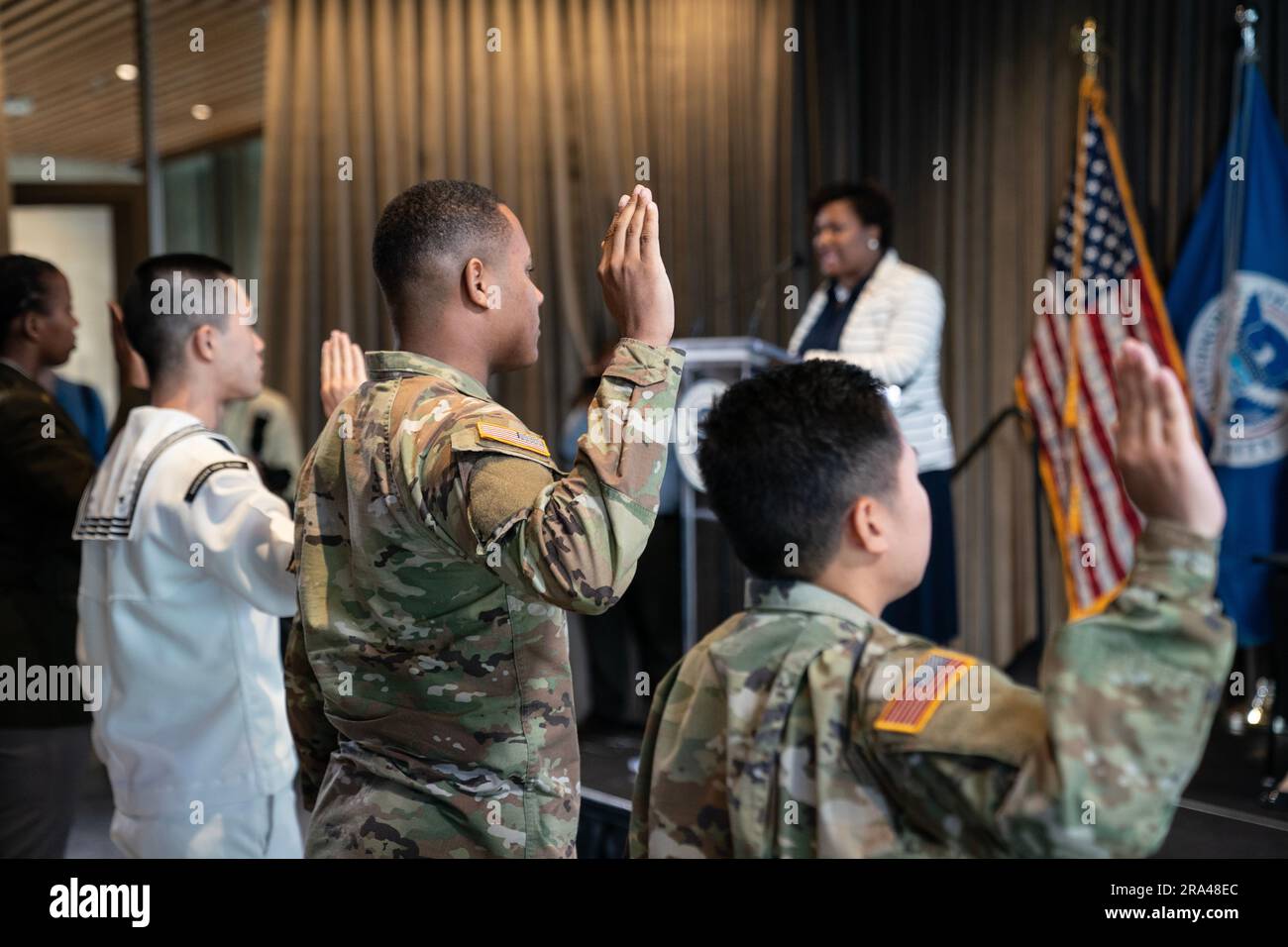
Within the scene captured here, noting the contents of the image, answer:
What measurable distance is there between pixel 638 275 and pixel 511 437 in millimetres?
208

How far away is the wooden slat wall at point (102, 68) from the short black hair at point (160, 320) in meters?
2.84

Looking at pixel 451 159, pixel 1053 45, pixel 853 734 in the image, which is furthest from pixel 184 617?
pixel 1053 45

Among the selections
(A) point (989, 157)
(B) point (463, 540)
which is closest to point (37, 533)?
(B) point (463, 540)

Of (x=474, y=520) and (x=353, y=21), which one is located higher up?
(x=353, y=21)

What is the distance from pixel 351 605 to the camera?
129 centimetres

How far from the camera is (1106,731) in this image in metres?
0.86

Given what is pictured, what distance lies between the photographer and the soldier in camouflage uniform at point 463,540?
3.57 ft

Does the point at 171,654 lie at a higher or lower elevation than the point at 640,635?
higher

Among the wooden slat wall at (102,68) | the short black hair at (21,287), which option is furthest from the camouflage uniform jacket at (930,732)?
the wooden slat wall at (102,68)

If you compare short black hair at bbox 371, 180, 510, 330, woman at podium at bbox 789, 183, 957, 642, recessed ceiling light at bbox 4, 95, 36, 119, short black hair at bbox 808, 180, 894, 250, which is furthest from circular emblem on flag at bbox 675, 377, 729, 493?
recessed ceiling light at bbox 4, 95, 36, 119

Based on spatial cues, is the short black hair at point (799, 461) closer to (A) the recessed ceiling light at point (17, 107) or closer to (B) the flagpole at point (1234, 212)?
(B) the flagpole at point (1234, 212)

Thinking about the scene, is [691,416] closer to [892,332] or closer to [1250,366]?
[892,332]
